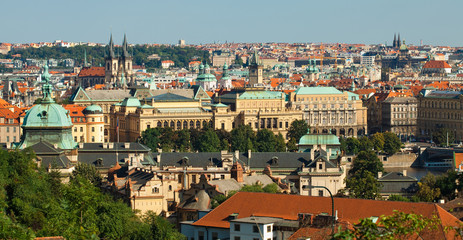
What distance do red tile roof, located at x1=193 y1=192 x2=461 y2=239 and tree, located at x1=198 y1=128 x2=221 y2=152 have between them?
56.4 m

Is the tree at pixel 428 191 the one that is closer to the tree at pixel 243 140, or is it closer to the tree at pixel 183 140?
the tree at pixel 243 140

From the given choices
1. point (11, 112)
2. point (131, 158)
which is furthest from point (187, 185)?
point (11, 112)

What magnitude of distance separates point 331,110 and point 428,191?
82.2 m

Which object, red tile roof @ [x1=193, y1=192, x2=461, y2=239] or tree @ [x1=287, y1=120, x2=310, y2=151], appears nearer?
red tile roof @ [x1=193, y1=192, x2=461, y2=239]

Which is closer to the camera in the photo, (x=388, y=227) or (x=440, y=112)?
(x=388, y=227)

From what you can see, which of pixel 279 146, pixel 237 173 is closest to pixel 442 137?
pixel 279 146

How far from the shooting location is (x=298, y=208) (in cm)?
4531

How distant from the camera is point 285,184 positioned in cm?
6738

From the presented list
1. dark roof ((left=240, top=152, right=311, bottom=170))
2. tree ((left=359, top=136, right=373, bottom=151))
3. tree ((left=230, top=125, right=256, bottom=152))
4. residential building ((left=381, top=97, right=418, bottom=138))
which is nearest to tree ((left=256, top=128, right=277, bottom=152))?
tree ((left=230, top=125, right=256, bottom=152))

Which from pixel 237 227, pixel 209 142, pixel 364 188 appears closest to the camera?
pixel 237 227

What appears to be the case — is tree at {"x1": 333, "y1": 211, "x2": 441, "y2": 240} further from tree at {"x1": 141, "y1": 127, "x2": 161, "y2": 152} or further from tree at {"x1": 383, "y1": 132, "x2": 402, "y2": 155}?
tree at {"x1": 383, "y1": 132, "x2": 402, "y2": 155}

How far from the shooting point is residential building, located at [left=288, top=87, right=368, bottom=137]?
144250 mm

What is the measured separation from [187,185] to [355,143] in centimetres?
5059

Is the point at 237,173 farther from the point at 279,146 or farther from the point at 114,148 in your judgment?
the point at 279,146
